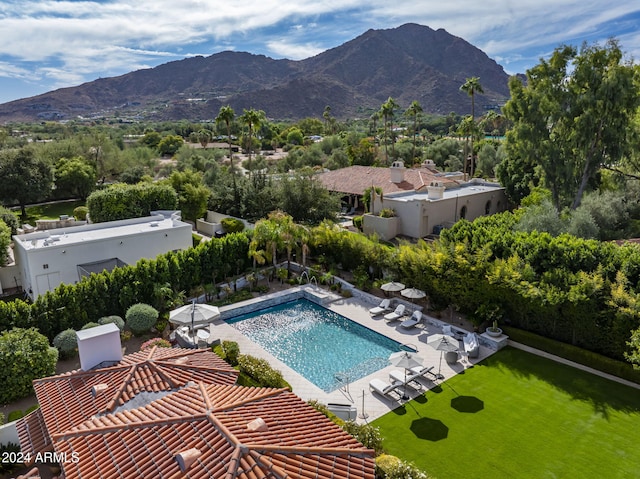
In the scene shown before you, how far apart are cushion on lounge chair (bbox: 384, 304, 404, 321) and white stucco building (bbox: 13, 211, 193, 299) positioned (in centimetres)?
1428

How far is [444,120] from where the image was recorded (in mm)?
162375

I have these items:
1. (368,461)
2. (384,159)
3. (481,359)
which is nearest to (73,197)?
(384,159)

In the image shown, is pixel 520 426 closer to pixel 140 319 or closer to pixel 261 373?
pixel 261 373

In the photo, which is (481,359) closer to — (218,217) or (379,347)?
(379,347)

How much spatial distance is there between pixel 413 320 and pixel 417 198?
1698cm

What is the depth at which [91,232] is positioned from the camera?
90.3ft

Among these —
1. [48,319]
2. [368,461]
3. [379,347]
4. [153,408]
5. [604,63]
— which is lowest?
[379,347]

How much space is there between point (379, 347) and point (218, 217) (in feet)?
81.4

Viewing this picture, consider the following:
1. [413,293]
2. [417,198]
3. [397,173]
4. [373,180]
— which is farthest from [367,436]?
[373,180]

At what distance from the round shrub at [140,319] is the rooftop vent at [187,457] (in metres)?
13.6

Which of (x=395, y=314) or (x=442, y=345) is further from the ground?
(x=442, y=345)

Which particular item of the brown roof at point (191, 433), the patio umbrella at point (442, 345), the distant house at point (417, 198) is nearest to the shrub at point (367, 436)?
the brown roof at point (191, 433)

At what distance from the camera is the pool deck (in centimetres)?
1511

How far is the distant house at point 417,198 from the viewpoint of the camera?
3447 centimetres
